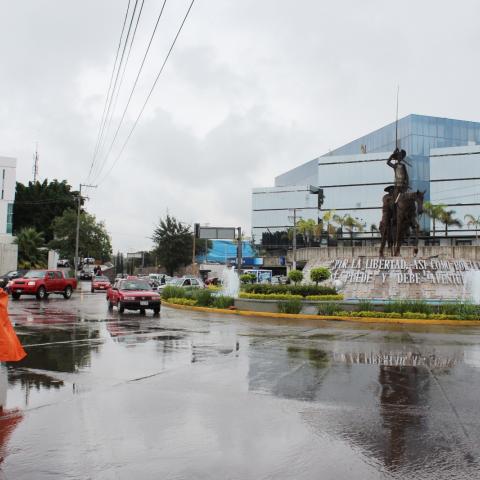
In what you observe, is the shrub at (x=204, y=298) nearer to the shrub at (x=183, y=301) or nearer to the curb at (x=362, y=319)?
the shrub at (x=183, y=301)

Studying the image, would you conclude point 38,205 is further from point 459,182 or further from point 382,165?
point 459,182

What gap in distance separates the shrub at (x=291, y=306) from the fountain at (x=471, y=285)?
831 centimetres

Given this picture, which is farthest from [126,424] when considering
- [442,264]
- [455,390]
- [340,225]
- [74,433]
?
[340,225]

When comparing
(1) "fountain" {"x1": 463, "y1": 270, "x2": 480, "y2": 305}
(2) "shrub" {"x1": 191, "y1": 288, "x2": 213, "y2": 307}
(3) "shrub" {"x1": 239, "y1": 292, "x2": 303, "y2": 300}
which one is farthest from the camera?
(2) "shrub" {"x1": 191, "y1": 288, "x2": 213, "y2": 307}

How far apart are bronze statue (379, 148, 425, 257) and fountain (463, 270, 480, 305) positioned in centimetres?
→ 306

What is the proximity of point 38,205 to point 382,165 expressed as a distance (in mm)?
53265

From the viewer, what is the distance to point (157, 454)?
16.2ft

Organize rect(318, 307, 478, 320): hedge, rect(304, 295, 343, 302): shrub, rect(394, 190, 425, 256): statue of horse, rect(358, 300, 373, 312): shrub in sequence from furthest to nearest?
rect(394, 190, 425, 256): statue of horse → rect(304, 295, 343, 302): shrub → rect(358, 300, 373, 312): shrub → rect(318, 307, 478, 320): hedge

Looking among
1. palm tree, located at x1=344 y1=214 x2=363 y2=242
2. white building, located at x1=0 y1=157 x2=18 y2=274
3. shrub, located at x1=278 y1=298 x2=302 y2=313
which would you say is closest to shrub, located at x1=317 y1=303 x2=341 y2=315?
shrub, located at x1=278 y1=298 x2=302 y2=313

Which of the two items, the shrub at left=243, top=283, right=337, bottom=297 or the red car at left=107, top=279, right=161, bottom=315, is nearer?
the red car at left=107, top=279, right=161, bottom=315

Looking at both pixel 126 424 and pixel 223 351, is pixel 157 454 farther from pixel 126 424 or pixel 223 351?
pixel 223 351

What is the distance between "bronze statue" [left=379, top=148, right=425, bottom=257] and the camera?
27.3 metres

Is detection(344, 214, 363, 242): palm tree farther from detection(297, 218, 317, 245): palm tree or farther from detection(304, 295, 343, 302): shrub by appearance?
detection(304, 295, 343, 302): shrub

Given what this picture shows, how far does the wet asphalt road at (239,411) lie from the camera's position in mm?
4707
